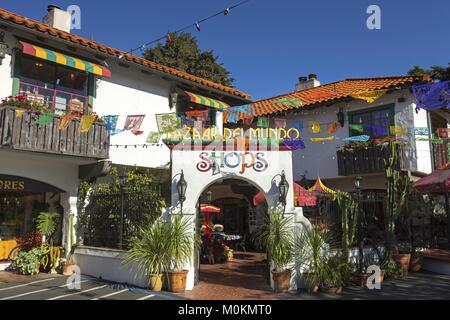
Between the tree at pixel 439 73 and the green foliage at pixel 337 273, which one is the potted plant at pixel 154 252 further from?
the tree at pixel 439 73

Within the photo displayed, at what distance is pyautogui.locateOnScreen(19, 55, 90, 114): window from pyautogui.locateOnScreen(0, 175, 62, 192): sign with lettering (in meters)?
2.21

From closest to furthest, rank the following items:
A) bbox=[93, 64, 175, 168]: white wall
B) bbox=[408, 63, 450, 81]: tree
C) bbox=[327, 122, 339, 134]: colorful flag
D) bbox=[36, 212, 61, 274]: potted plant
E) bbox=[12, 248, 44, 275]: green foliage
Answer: bbox=[12, 248, 44, 275]: green foliage
bbox=[36, 212, 61, 274]: potted plant
bbox=[93, 64, 175, 168]: white wall
bbox=[327, 122, 339, 134]: colorful flag
bbox=[408, 63, 450, 81]: tree

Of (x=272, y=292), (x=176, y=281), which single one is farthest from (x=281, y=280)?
(x=176, y=281)

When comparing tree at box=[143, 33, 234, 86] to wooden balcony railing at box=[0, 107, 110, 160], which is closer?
wooden balcony railing at box=[0, 107, 110, 160]

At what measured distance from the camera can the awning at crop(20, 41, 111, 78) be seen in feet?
34.7

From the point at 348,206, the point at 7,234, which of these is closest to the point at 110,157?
the point at 7,234

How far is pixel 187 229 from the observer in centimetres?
917

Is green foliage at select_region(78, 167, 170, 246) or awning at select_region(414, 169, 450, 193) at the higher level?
awning at select_region(414, 169, 450, 193)

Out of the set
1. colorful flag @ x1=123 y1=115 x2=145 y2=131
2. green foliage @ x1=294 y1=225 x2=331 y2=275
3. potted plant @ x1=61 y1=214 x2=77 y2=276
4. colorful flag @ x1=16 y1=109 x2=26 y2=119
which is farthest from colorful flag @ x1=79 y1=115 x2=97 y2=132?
green foliage @ x1=294 y1=225 x2=331 y2=275

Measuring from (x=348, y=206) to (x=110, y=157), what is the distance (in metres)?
7.44

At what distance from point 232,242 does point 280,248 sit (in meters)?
8.50

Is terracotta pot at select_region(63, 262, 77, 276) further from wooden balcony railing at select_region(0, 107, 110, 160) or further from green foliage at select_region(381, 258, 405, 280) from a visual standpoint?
green foliage at select_region(381, 258, 405, 280)

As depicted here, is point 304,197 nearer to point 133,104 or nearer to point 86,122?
point 133,104
